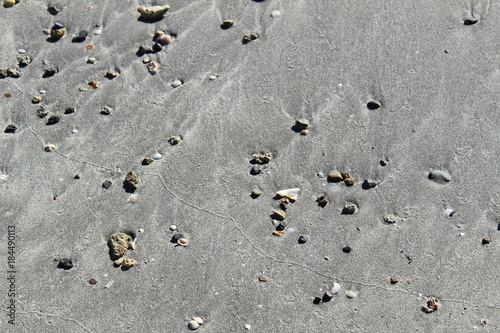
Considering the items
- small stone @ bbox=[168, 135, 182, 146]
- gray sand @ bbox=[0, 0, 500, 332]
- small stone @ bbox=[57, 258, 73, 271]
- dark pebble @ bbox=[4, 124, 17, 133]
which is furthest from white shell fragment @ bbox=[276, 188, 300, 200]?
dark pebble @ bbox=[4, 124, 17, 133]

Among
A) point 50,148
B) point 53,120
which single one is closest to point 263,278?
point 50,148

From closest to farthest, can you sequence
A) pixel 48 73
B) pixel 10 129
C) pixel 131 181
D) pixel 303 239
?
1. pixel 303 239
2. pixel 131 181
3. pixel 10 129
4. pixel 48 73

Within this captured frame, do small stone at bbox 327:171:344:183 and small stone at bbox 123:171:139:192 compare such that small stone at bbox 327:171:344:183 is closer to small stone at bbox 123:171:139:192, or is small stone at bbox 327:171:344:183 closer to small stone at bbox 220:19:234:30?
small stone at bbox 123:171:139:192

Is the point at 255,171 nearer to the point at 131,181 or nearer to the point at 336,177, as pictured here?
the point at 336,177

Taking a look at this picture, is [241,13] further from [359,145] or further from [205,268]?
[205,268]

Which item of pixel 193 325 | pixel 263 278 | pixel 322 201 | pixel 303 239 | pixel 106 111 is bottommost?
pixel 193 325

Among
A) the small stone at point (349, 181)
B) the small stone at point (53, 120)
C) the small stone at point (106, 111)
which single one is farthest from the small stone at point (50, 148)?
the small stone at point (349, 181)
